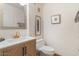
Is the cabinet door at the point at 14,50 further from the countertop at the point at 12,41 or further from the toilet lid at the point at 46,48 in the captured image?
the toilet lid at the point at 46,48

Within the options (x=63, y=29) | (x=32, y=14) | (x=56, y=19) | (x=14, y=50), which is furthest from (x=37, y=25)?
(x=14, y=50)

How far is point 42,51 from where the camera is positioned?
1.84 m

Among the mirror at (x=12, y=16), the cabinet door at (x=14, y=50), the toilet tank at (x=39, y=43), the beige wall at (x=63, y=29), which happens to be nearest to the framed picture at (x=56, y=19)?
the beige wall at (x=63, y=29)

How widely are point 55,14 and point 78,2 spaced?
0.39 metres

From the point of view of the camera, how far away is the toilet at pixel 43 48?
1828 mm

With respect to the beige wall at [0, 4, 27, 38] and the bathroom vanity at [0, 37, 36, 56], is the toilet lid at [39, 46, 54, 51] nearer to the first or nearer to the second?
the bathroom vanity at [0, 37, 36, 56]

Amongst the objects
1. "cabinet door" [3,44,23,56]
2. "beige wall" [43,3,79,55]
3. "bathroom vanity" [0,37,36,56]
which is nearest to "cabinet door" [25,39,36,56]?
"bathroom vanity" [0,37,36,56]

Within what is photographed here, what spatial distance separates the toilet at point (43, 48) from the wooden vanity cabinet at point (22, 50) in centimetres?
8

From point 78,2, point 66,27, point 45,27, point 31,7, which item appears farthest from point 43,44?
point 78,2

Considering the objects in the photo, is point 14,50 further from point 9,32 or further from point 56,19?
point 56,19

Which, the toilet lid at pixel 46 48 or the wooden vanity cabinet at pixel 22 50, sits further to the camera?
the toilet lid at pixel 46 48

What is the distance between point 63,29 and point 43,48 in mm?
434

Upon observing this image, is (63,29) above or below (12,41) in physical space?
above

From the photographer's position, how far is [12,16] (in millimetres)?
1754
